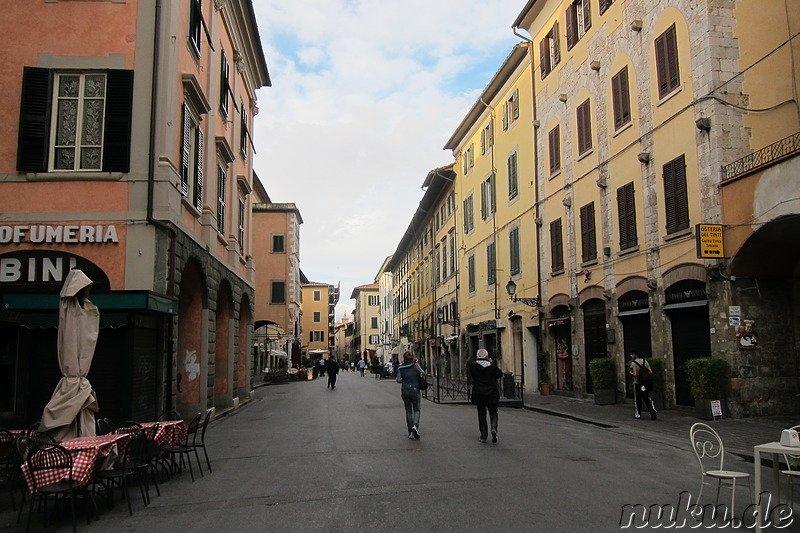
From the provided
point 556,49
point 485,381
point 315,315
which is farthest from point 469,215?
point 315,315

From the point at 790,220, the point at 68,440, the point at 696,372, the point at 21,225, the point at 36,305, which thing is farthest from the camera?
the point at 696,372

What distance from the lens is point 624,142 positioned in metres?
19.0

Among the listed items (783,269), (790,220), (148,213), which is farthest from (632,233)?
(148,213)

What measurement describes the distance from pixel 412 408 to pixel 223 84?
1202 cm

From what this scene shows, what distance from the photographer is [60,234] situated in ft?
39.5

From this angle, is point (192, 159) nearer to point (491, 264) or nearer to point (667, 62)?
point (667, 62)

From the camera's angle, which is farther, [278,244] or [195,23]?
[278,244]

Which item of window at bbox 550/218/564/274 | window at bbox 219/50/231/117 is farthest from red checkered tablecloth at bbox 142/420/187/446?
window at bbox 550/218/564/274

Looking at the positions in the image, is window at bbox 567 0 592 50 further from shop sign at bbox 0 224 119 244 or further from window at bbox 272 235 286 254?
window at bbox 272 235 286 254

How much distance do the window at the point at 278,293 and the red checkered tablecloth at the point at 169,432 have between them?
146 feet

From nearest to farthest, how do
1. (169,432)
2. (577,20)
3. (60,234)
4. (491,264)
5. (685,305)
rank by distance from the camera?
(169,432) < (60,234) < (685,305) < (577,20) < (491,264)

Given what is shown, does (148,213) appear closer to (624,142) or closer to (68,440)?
(68,440)

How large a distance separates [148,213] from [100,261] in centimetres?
124

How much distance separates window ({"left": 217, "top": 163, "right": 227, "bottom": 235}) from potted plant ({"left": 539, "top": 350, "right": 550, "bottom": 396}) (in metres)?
12.6
